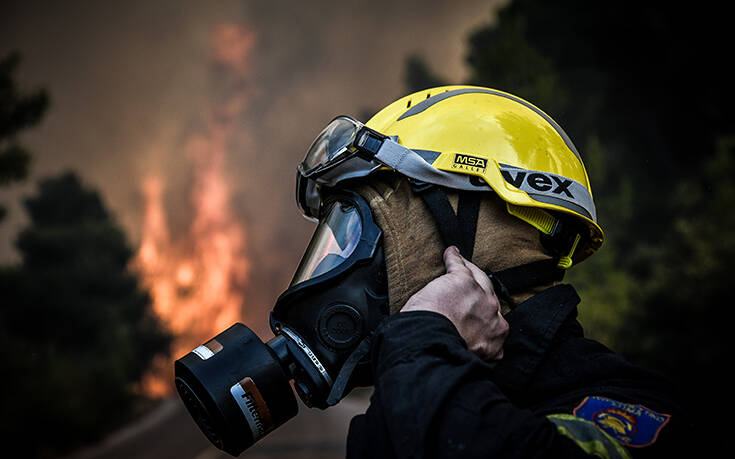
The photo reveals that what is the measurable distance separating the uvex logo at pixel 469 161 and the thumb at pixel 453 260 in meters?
0.31

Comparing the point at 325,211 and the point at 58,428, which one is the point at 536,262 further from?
the point at 58,428

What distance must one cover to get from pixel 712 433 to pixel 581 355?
43 centimetres

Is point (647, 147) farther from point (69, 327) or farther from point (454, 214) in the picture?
point (69, 327)

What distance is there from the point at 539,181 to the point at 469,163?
264mm

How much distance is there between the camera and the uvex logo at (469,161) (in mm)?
1811

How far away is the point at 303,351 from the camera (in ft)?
5.63

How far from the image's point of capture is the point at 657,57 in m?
20.4

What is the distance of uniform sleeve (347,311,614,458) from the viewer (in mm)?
1195

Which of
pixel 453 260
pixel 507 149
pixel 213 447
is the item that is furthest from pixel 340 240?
pixel 213 447

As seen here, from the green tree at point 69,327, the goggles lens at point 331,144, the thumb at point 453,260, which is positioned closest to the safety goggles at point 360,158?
the goggles lens at point 331,144

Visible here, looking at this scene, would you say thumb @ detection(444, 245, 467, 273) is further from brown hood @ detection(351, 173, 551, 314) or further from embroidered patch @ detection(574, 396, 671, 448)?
embroidered patch @ detection(574, 396, 671, 448)

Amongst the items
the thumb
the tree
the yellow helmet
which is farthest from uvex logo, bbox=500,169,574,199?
the tree

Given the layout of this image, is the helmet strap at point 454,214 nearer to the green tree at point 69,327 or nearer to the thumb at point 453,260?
the thumb at point 453,260

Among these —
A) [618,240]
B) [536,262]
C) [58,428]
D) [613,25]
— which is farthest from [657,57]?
[58,428]
